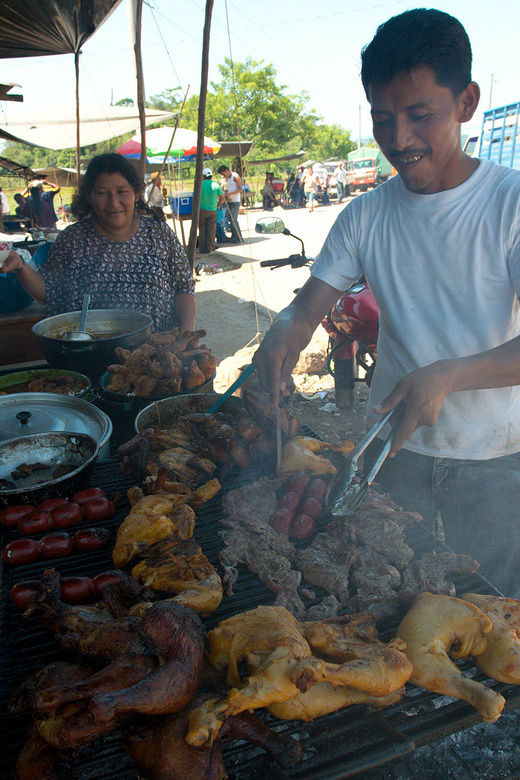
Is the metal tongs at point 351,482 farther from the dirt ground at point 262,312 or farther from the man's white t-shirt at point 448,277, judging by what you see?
the dirt ground at point 262,312

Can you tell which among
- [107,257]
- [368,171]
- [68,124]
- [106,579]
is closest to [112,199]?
[107,257]

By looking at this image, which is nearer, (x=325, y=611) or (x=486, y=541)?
(x=325, y=611)

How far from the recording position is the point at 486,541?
2.62 meters

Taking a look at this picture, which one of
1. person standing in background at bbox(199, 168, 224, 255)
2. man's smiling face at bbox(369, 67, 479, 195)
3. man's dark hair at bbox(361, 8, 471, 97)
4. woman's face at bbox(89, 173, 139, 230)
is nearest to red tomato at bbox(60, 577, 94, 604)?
man's smiling face at bbox(369, 67, 479, 195)

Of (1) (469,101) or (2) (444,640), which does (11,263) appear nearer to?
(1) (469,101)

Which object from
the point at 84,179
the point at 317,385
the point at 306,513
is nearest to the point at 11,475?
the point at 306,513

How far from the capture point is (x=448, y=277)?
233 centimetres

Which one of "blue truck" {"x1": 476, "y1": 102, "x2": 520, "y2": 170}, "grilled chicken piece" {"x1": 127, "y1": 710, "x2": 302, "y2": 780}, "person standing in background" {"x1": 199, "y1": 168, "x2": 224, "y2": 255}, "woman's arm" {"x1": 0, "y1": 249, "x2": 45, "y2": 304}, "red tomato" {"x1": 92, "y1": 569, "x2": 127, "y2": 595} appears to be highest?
"blue truck" {"x1": 476, "y1": 102, "x2": 520, "y2": 170}

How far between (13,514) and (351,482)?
1534 millimetres

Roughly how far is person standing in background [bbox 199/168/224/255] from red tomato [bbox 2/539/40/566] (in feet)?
50.8

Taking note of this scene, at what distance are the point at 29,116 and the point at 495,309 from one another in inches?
669

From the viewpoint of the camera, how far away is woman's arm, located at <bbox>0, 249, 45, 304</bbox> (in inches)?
159

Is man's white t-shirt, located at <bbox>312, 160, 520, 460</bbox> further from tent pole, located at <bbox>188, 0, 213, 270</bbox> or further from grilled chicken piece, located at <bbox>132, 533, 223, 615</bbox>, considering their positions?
tent pole, located at <bbox>188, 0, 213, 270</bbox>

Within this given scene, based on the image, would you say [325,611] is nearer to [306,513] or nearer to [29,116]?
[306,513]
